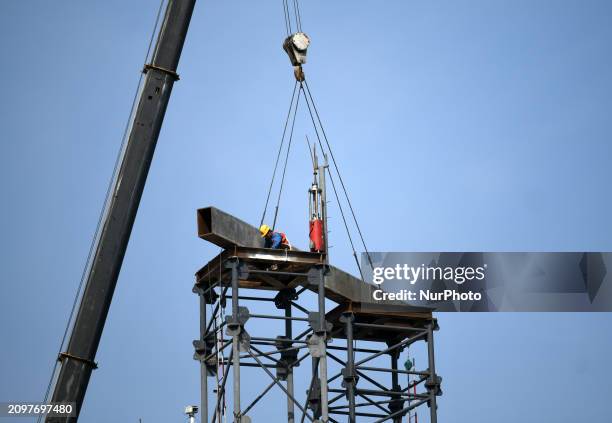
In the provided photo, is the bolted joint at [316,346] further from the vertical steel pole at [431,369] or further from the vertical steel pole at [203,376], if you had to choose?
the vertical steel pole at [431,369]

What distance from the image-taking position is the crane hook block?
4503 centimetres

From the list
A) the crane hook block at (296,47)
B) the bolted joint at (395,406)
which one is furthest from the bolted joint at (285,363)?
the crane hook block at (296,47)

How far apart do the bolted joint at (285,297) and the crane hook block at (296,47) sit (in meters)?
7.65

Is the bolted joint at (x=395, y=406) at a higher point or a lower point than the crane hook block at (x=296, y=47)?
lower

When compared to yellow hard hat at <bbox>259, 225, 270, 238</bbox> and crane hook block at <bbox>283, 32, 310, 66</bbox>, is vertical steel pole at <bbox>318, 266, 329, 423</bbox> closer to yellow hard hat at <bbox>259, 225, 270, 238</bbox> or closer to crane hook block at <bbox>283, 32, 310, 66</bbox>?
yellow hard hat at <bbox>259, 225, 270, 238</bbox>

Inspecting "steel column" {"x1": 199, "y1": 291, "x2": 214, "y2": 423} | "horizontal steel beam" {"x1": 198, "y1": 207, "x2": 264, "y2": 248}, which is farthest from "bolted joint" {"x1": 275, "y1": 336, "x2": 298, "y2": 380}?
"horizontal steel beam" {"x1": 198, "y1": 207, "x2": 264, "y2": 248}

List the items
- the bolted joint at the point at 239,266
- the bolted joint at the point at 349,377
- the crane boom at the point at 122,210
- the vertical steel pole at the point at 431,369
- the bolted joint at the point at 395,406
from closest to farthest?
the crane boom at the point at 122,210, the bolted joint at the point at 239,266, the bolted joint at the point at 349,377, the vertical steel pole at the point at 431,369, the bolted joint at the point at 395,406

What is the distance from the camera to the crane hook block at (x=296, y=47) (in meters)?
45.0

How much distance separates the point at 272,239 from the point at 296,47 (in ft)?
22.4

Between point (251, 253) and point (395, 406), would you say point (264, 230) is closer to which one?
point (251, 253)

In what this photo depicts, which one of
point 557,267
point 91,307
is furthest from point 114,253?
point 557,267

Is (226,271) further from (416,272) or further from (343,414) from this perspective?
(416,272)

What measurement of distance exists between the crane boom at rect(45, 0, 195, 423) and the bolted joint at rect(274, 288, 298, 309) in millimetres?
11280

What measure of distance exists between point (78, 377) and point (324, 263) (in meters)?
12.5
